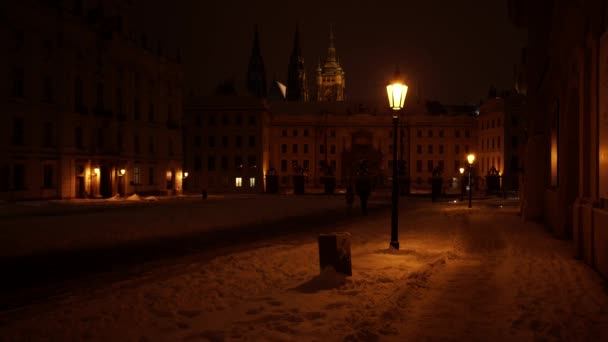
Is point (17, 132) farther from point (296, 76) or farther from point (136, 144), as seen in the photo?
point (296, 76)

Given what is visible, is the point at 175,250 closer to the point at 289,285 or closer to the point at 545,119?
A: the point at 289,285

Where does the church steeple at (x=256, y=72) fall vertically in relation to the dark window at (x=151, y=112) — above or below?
above

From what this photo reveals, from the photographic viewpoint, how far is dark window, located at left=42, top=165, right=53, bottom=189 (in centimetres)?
3803

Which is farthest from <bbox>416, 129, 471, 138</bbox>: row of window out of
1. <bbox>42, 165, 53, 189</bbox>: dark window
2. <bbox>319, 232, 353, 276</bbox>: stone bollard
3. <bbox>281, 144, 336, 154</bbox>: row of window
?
<bbox>319, 232, 353, 276</bbox>: stone bollard

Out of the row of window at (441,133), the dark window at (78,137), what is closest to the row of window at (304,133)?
the row of window at (441,133)

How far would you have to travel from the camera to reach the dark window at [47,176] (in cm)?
3803

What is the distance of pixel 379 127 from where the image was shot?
308ft

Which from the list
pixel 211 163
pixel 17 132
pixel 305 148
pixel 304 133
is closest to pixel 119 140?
pixel 17 132

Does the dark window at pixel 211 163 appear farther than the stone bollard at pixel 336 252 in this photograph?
Yes

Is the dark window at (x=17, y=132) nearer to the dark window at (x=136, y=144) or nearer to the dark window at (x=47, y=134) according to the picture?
the dark window at (x=47, y=134)

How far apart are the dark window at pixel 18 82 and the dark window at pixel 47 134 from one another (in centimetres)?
318

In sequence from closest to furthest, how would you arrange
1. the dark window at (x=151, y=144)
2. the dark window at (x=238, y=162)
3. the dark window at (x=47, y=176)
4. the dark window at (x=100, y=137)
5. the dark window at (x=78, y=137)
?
the dark window at (x=47, y=176) < the dark window at (x=78, y=137) < the dark window at (x=100, y=137) < the dark window at (x=151, y=144) < the dark window at (x=238, y=162)

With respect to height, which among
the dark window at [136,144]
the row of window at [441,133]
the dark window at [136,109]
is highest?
the row of window at [441,133]

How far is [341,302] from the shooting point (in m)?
7.98
